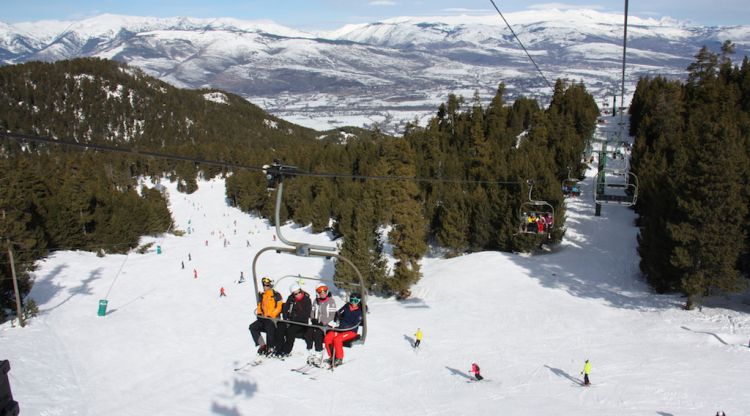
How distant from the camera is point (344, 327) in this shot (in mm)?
10883

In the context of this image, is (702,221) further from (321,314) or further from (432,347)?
(321,314)

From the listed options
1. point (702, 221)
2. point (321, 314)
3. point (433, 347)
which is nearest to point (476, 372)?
point (433, 347)

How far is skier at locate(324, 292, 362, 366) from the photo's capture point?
10.9 metres

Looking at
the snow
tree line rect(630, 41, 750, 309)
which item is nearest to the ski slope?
the snow

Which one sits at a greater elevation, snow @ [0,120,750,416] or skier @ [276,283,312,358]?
skier @ [276,283,312,358]

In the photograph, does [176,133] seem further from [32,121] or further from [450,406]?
[450,406]

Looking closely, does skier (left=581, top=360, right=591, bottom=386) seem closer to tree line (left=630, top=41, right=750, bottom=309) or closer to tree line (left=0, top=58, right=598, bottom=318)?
tree line (left=0, top=58, right=598, bottom=318)

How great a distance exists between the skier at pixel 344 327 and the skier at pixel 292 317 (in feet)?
2.13

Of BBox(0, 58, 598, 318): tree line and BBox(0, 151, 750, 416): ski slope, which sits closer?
BBox(0, 151, 750, 416): ski slope

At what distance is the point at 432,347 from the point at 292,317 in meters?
19.3

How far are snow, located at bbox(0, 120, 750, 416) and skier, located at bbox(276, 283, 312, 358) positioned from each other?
174 inches

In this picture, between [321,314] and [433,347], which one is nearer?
[321,314]

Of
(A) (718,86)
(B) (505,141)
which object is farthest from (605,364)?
(A) (718,86)

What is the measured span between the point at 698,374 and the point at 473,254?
24.0m
